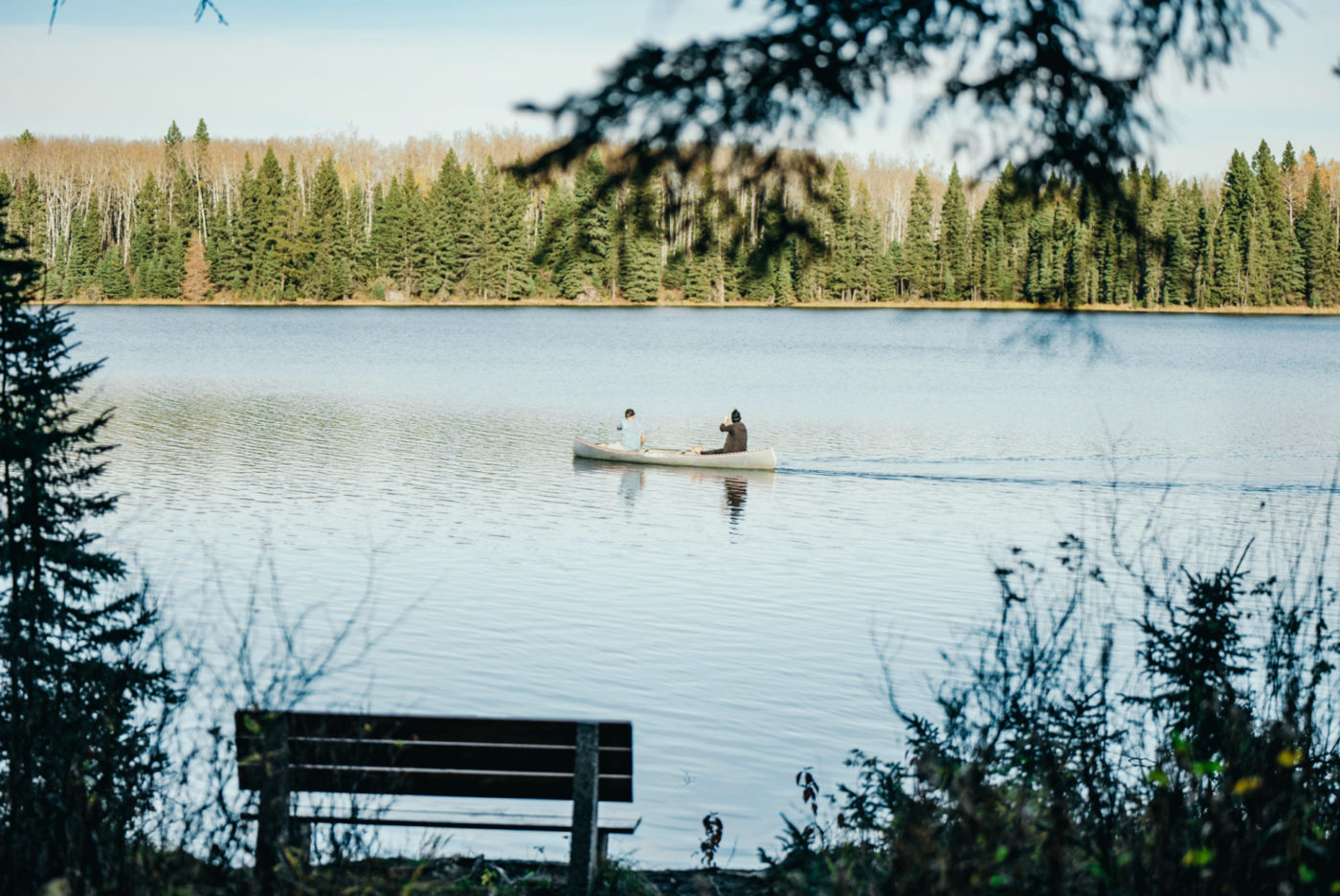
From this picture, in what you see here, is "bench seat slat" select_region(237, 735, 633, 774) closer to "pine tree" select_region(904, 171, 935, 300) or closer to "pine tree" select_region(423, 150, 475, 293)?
"pine tree" select_region(904, 171, 935, 300)

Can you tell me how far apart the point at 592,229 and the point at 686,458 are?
1939cm

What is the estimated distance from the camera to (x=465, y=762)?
5090 millimetres

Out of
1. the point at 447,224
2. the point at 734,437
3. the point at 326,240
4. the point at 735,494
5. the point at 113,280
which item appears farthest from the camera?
the point at 113,280

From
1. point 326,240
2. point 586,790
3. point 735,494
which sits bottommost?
point 735,494

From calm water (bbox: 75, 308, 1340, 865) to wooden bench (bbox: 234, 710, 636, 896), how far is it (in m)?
1.05

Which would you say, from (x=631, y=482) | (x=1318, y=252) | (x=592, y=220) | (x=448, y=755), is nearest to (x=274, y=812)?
(x=448, y=755)

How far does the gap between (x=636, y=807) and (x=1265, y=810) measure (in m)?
→ 4.82

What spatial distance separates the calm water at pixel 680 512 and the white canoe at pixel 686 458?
0.87 feet

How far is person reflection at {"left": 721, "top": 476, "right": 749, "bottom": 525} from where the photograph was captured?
19.5 metres

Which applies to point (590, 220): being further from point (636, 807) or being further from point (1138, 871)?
point (636, 807)

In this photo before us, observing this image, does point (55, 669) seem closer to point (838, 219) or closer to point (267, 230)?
point (838, 219)

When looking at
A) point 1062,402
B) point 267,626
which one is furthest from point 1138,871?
point 1062,402

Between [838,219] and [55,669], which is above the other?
[838,219]

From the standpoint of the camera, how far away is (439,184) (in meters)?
88.4
